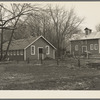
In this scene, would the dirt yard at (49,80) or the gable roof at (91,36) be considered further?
the gable roof at (91,36)

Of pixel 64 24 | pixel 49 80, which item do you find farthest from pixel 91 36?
pixel 49 80

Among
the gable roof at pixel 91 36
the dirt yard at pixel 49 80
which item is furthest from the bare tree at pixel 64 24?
the dirt yard at pixel 49 80

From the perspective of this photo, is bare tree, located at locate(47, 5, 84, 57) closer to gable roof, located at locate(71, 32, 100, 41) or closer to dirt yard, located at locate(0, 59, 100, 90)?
gable roof, located at locate(71, 32, 100, 41)

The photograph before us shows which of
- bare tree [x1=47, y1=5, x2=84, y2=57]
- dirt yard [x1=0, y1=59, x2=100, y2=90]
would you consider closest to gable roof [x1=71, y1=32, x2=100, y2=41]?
bare tree [x1=47, y1=5, x2=84, y2=57]

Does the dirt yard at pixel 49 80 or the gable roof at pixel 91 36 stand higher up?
the gable roof at pixel 91 36

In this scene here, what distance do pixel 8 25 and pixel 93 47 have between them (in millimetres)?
34285

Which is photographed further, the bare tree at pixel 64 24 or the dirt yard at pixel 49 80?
the bare tree at pixel 64 24

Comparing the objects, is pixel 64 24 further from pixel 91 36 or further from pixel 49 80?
pixel 49 80

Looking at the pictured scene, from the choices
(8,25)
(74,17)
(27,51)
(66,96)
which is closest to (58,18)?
(74,17)

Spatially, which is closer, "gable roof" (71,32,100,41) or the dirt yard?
the dirt yard

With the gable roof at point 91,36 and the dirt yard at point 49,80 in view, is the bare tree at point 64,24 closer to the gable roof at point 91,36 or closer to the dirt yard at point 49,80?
the gable roof at point 91,36

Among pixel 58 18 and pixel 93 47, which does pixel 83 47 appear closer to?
pixel 93 47

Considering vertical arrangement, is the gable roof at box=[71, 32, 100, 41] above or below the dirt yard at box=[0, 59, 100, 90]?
above

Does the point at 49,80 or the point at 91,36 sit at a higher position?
the point at 91,36
